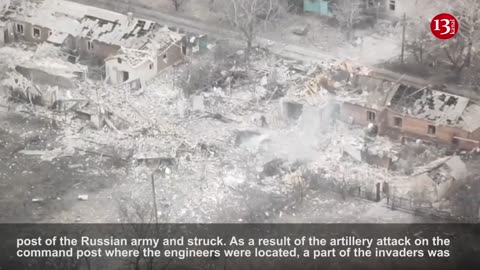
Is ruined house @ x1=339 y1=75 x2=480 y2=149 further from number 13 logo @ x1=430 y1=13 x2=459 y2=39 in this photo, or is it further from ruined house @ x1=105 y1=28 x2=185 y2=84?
ruined house @ x1=105 y1=28 x2=185 y2=84

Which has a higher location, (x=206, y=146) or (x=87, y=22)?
(x=87, y=22)

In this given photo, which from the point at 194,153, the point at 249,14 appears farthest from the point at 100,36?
the point at 194,153

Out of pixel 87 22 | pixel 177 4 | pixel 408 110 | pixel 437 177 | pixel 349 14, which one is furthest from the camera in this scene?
pixel 177 4

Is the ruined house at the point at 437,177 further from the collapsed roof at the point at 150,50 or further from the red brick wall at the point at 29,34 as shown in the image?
the red brick wall at the point at 29,34

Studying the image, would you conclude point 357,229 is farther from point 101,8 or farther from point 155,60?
point 101,8

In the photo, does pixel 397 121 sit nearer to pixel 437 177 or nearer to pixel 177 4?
pixel 437 177

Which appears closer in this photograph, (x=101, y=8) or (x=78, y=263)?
(x=78, y=263)

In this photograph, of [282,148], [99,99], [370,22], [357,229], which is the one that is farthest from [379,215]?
[99,99]
